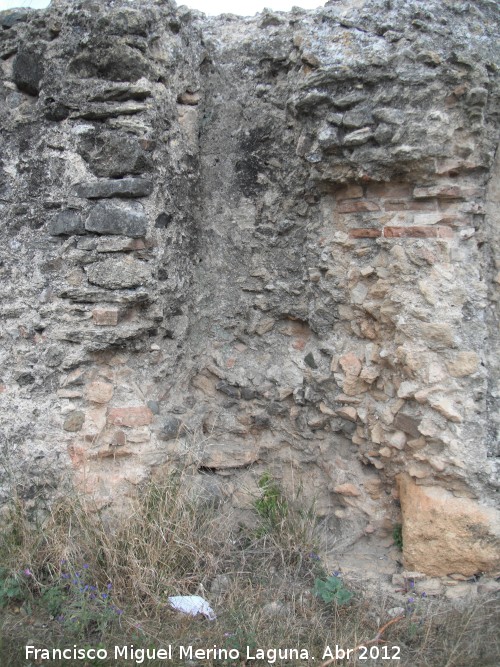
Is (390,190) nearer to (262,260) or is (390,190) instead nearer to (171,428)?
(262,260)

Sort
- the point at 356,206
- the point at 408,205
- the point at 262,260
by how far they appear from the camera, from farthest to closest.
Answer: the point at 262,260, the point at 356,206, the point at 408,205

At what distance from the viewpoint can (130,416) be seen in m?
3.04

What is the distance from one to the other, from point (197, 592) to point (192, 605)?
0.08m

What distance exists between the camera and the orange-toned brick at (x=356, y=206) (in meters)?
3.00

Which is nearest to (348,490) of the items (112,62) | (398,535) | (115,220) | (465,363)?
(398,535)

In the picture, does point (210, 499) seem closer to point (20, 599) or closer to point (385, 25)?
point (20, 599)

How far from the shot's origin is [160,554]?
2709 millimetres

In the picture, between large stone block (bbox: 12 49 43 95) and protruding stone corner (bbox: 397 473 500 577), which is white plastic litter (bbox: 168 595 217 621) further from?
large stone block (bbox: 12 49 43 95)

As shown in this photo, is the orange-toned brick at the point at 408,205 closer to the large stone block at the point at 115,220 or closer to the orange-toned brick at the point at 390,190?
the orange-toned brick at the point at 390,190

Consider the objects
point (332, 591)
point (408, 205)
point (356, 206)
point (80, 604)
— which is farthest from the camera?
point (356, 206)

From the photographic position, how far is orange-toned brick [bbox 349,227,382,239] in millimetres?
2980

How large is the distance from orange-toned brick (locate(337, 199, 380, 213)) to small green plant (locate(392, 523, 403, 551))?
1.43 meters

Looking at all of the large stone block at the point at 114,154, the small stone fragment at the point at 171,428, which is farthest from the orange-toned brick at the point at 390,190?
the small stone fragment at the point at 171,428

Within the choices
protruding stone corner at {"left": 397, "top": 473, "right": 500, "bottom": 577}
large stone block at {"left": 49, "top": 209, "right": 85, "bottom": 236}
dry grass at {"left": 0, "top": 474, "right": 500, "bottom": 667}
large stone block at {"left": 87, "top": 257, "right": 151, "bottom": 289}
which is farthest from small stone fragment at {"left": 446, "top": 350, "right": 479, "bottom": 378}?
large stone block at {"left": 49, "top": 209, "right": 85, "bottom": 236}
